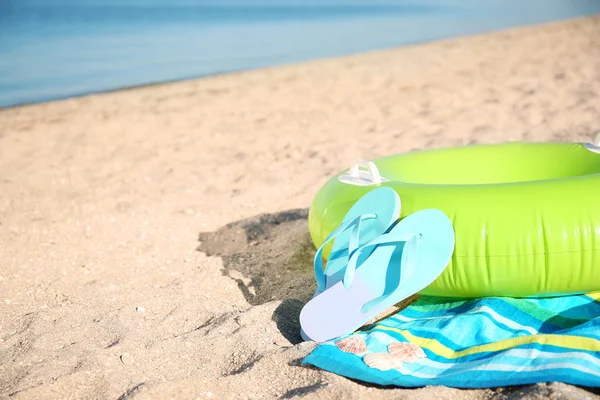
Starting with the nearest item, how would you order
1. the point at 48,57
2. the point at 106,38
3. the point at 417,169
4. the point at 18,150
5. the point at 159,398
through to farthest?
the point at 159,398, the point at 417,169, the point at 18,150, the point at 48,57, the point at 106,38

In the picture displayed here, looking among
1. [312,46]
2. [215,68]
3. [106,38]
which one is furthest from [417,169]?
[106,38]

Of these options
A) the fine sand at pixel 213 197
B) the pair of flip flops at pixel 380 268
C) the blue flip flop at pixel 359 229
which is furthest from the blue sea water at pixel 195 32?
the pair of flip flops at pixel 380 268

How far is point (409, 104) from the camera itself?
6523 mm

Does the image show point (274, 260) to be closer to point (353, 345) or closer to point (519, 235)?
point (353, 345)

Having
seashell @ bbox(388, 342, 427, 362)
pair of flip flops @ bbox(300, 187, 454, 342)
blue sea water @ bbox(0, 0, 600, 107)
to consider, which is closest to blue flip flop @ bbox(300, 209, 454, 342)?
pair of flip flops @ bbox(300, 187, 454, 342)

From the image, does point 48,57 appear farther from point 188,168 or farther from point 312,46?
point 188,168

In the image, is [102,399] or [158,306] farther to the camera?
[158,306]

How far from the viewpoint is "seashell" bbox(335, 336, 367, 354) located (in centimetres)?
237

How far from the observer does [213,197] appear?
474cm

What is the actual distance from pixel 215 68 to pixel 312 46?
245cm

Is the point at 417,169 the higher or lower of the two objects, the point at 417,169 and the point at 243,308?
the higher

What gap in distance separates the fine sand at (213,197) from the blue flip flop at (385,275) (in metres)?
0.17

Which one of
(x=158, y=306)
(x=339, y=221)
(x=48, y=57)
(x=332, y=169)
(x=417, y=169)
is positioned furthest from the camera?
(x=48, y=57)

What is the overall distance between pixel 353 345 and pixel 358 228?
45 centimetres
